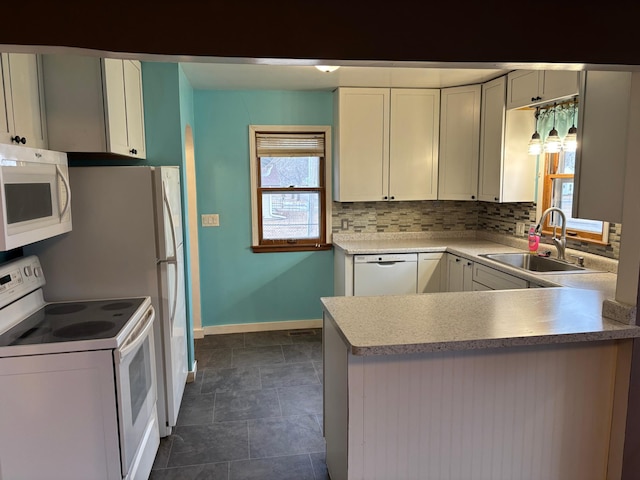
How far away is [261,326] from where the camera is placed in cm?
444

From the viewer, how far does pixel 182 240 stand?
3164mm

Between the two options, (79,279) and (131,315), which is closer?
(131,315)

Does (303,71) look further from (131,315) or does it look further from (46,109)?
(131,315)

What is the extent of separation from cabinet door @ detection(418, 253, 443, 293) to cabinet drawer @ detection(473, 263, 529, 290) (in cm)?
56

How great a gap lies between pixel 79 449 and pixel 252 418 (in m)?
1.20

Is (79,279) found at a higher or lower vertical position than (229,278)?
higher

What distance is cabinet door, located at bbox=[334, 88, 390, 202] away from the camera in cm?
405

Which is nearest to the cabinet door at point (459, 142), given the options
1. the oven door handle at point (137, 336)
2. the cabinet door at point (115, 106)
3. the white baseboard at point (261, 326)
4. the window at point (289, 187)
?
the window at point (289, 187)

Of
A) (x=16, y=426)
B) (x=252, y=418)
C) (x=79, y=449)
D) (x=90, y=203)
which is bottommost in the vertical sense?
(x=252, y=418)

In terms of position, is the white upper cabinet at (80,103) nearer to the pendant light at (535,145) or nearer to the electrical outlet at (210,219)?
the electrical outlet at (210,219)

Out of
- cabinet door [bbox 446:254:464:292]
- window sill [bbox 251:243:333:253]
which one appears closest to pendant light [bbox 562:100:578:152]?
cabinet door [bbox 446:254:464:292]

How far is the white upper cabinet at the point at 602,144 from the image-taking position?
6.59ft

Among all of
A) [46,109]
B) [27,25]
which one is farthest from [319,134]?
[27,25]

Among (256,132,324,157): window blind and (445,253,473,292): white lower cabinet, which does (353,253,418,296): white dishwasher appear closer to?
(445,253,473,292): white lower cabinet
